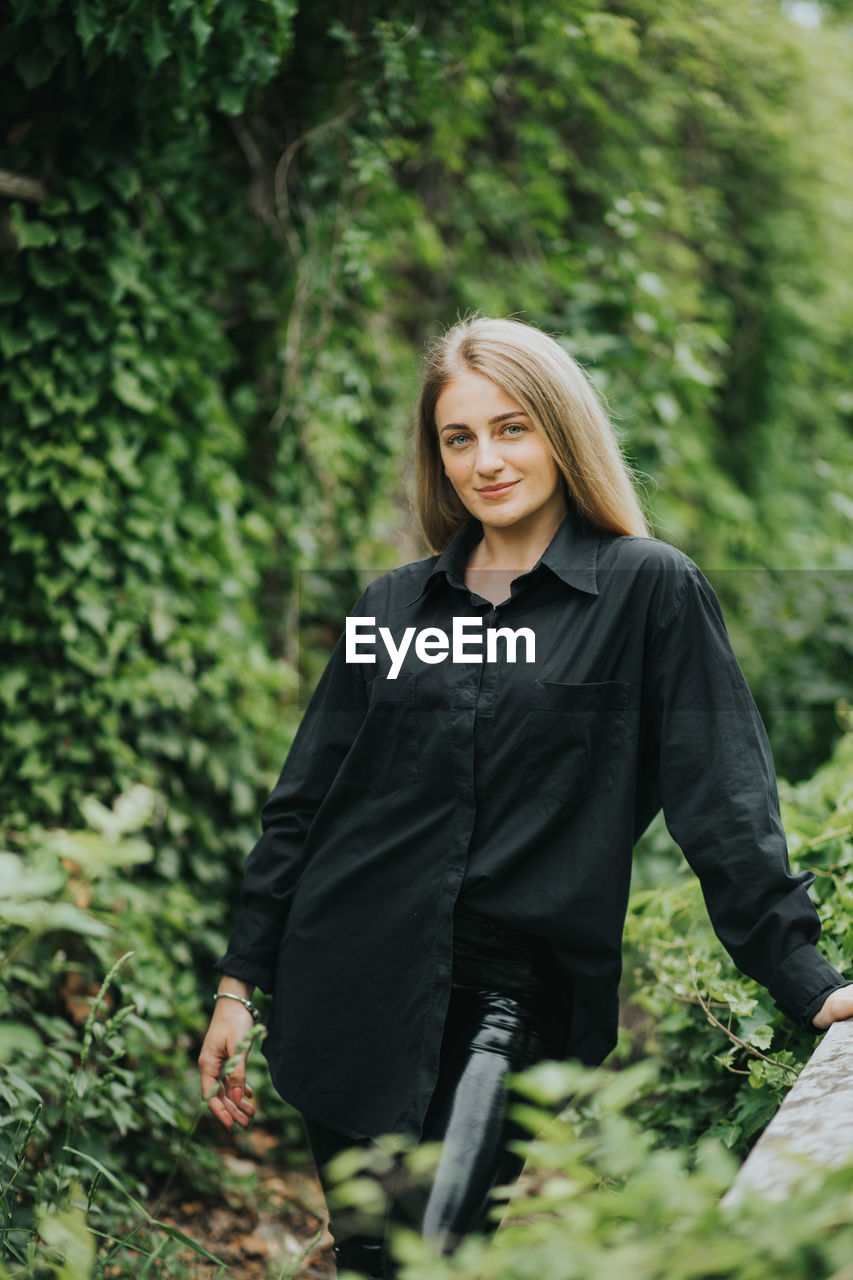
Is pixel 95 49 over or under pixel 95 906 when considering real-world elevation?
over

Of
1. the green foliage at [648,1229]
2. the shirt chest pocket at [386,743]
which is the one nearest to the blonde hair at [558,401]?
the shirt chest pocket at [386,743]

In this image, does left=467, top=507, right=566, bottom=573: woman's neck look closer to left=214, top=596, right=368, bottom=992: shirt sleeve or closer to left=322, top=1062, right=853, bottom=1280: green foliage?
left=214, top=596, right=368, bottom=992: shirt sleeve

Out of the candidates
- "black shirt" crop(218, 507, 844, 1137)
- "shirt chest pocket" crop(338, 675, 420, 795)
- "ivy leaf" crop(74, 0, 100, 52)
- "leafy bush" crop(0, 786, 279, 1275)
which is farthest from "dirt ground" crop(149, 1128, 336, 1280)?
"ivy leaf" crop(74, 0, 100, 52)

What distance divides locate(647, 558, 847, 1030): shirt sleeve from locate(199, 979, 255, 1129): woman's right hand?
2.99 ft

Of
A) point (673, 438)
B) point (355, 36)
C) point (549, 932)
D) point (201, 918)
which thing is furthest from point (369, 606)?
point (673, 438)

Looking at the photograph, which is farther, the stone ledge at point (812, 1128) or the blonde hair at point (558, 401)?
the blonde hair at point (558, 401)

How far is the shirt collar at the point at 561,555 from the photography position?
1.86m

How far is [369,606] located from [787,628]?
266 cm

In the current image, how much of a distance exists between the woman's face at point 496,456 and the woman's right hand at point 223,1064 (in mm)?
1041

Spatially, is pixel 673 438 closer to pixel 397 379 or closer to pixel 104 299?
pixel 397 379

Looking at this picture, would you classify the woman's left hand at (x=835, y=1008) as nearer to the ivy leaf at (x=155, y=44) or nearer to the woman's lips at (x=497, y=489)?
the woman's lips at (x=497, y=489)

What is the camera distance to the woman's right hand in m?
1.94

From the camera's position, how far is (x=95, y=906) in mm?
3031

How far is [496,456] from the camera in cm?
191
